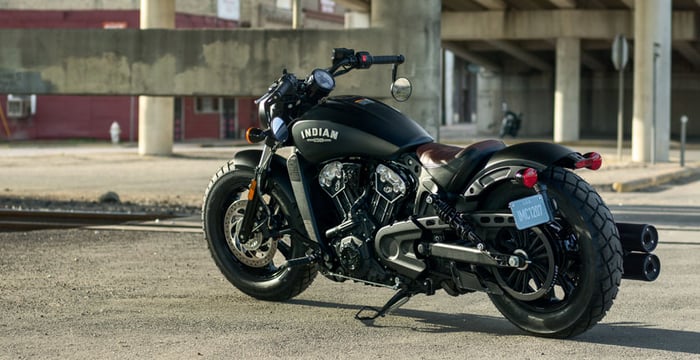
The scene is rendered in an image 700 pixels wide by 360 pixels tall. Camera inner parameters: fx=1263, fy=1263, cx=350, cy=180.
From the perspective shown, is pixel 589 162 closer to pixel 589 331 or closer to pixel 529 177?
pixel 529 177

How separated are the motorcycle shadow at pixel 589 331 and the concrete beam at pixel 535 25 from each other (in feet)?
117

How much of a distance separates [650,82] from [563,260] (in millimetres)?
22886

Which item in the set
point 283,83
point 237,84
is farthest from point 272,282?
point 237,84

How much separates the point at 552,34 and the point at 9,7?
20.5m

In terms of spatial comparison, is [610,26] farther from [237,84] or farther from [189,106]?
[237,84]

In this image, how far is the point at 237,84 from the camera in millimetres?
17062

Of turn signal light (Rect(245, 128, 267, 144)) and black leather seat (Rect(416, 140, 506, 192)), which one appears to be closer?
black leather seat (Rect(416, 140, 506, 192))

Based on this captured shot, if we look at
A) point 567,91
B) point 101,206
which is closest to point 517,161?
point 101,206

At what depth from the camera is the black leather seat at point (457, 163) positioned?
6723 millimetres

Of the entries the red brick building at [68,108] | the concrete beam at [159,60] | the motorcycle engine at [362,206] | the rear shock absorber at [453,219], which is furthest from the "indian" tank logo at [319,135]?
the red brick building at [68,108]

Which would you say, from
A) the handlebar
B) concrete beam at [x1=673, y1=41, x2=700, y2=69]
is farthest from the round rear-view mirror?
concrete beam at [x1=673, y1=41, x2=700, y2=69]

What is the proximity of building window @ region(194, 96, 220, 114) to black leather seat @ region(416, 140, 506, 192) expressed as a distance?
42.7m

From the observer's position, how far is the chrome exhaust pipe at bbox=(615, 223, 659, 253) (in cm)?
661

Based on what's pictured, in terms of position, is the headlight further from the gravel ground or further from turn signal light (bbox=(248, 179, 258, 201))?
the gravel ground
